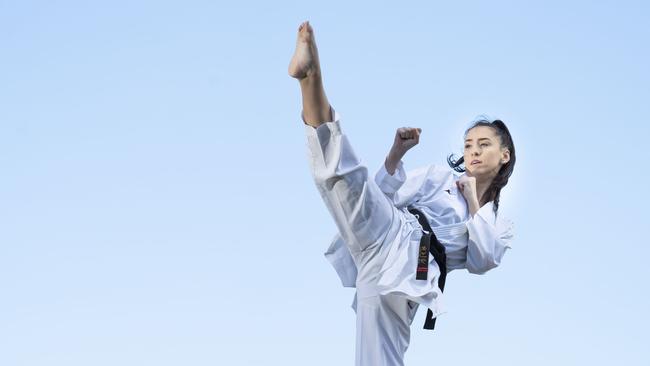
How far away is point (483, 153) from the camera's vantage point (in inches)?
268

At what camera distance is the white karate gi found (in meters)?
5.46

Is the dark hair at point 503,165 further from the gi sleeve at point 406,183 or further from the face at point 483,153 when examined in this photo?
the gi sleeve at point 406,183

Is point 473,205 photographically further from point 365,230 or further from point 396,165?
point 365,230

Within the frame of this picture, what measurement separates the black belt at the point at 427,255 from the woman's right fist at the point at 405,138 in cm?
55

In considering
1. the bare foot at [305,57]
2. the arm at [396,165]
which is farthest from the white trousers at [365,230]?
the bare foot at [305,57]

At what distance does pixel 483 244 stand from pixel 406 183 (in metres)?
0.70

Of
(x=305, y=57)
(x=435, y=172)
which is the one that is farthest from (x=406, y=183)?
(x=305, y=57)

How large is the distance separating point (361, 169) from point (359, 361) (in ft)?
4.21

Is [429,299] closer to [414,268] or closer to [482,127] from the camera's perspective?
[414,268]

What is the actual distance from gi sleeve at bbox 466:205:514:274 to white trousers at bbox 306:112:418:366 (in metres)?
0.55

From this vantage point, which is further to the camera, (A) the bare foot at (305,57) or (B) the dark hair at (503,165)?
(B) the dark hair at (503,165)

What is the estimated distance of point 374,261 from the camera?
19.3 feet

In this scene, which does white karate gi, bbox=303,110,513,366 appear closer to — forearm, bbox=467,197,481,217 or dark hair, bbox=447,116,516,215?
forearm, bbox=467,197,481,217

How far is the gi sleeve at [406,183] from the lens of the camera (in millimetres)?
5977
